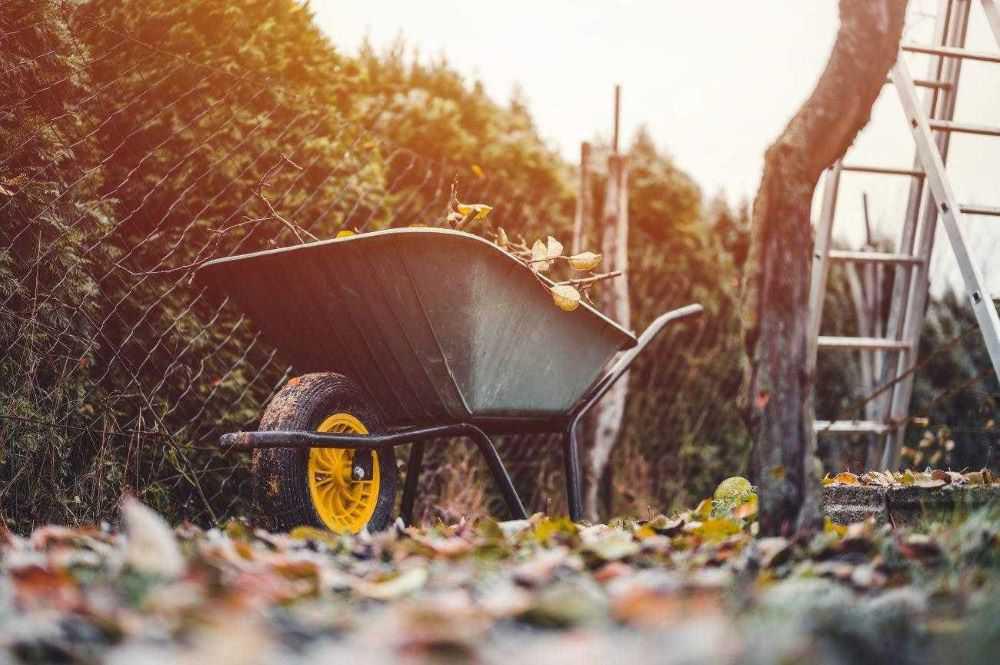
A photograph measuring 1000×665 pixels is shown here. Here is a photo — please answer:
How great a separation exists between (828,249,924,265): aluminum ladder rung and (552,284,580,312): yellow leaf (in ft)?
4.83

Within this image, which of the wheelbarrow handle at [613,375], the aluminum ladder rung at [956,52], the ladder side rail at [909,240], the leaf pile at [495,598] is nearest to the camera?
the leaf pile at [495,598]

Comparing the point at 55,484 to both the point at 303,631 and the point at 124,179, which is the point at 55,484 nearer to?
the point at 124,179

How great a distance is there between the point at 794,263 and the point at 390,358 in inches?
43.8

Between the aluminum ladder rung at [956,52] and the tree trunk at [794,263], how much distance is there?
7.06 ft

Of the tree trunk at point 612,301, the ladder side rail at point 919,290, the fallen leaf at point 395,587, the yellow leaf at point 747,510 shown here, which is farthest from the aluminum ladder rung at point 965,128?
the fallen leaf at point 395,587

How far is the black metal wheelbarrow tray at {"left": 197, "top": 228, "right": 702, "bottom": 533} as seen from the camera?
7.07ft

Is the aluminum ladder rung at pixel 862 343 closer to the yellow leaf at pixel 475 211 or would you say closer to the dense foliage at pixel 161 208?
the dense foliage at pixel 161 208

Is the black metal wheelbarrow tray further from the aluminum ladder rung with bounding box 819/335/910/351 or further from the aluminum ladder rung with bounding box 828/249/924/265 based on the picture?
the aluminum ladder rung with bounding box 828/249/924/265

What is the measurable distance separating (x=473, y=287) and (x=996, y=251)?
2.51 m

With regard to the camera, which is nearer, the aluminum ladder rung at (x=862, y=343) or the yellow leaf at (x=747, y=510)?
the yellow leaf at (x=747, y=510)

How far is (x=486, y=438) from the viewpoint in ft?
7.84

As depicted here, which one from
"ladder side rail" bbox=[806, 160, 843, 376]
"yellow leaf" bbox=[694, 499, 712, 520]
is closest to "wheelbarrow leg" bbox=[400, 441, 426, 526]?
"yellow leaf" bbox=[694, 499, 712, 520]

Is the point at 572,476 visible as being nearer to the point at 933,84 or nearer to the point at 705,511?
the point at 705,511

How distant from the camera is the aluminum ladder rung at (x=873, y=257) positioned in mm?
3552
